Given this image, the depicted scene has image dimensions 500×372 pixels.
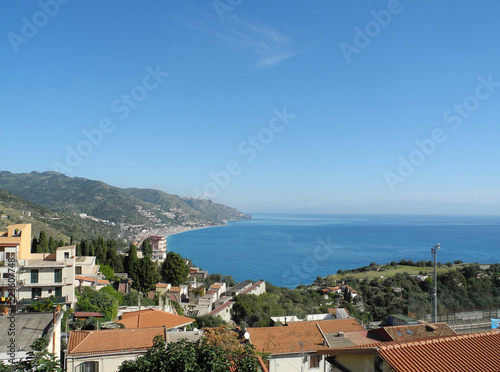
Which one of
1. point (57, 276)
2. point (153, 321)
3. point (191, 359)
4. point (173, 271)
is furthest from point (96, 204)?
point (191, 359)

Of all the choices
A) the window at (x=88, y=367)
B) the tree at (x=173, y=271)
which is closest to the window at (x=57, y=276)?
the window at (x=88, y=367)

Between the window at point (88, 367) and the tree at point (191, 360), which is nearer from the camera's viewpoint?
the tree at point (191, 360)

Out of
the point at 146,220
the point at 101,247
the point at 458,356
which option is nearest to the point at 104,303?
the point at 458,356

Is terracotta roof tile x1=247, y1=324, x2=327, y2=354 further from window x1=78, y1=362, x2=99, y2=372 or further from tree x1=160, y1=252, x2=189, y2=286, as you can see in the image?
tree x1=160, y1=252, x2=189, y2=286

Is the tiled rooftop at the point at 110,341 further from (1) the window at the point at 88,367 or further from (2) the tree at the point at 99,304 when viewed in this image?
(2) the tree at the point at 99,304

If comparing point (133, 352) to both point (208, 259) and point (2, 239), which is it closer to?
point (2, 239)

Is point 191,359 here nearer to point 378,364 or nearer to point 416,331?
point 378,364

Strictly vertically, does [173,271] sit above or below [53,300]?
below
